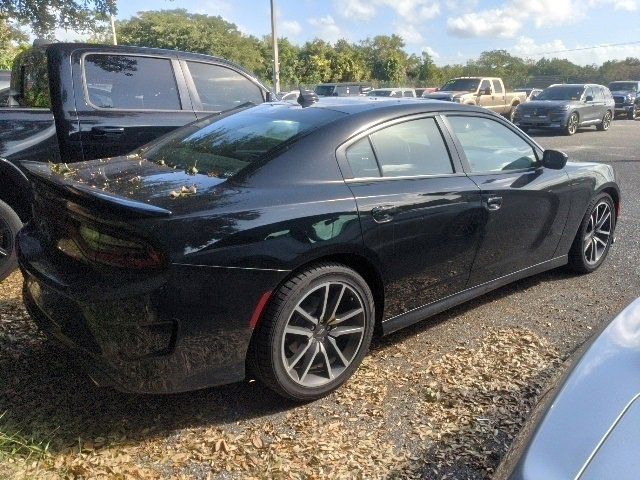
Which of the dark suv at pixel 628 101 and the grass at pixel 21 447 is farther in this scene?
the dark suv at pixel 628 101

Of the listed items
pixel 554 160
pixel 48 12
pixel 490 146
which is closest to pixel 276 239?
pixel 490 146

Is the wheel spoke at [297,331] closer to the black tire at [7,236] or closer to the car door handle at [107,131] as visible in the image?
the black tire at [7,236]

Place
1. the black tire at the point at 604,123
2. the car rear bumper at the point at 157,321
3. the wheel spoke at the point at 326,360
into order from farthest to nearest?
the black tire at the point at 604,123 → the wheel spoke at the point at 326,360 → the car rear bumper at the point at 157,321

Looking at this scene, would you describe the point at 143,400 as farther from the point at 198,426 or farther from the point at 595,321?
the point at 595,321

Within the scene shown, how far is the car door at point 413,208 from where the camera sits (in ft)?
10.2

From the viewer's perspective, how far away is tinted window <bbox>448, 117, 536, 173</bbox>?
378cm

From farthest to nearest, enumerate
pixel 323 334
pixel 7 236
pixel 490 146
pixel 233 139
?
pixel 7 236 → pixel 490 146 → pixel 233 139 → pixel 323 334

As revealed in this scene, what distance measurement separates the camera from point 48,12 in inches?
436

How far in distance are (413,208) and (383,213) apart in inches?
9.5

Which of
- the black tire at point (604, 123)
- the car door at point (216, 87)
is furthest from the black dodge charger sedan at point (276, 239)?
the black tire at point (604, 123)

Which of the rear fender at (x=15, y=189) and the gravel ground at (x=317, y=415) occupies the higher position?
the rear fender at (x=15, y=189)

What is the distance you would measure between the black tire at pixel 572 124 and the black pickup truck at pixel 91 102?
15.3m

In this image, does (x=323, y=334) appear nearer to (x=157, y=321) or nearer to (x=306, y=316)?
(x=306, y=316)

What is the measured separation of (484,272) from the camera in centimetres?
381
